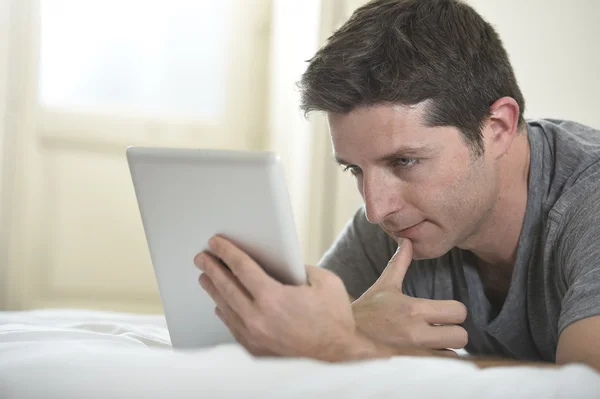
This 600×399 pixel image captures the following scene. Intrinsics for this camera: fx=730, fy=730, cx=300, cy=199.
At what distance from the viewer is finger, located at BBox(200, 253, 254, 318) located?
91 cm

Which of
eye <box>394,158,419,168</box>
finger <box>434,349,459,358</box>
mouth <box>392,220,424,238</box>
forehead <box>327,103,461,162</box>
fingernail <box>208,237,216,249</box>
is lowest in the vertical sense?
finger <box>434,349,459,358</box>

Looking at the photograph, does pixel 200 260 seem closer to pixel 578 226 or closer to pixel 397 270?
pixel 397 270

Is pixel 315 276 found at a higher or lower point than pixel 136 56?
lower

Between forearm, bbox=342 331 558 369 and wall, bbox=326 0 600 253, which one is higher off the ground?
wall, bbox=326 0 600 253

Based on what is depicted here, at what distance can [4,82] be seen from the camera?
10.3 feet

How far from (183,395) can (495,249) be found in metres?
0.89

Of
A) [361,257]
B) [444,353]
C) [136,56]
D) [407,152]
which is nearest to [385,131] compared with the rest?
[407,152]

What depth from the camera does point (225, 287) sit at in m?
0.94

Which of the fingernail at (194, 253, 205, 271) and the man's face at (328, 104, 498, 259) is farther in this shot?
the man's face at (328, 104, 498, 259)

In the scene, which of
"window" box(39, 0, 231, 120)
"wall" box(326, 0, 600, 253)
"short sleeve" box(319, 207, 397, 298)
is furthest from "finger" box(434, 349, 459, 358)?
"window" box(39, 0, 231, 120)

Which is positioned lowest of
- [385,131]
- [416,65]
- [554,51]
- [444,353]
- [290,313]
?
[444,353]

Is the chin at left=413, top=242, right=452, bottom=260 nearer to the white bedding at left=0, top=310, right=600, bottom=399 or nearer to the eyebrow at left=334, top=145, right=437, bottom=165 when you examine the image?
the eyebrow at left=334, top=145, right=437, bottom=165

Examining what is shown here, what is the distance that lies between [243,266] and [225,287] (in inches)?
2.2

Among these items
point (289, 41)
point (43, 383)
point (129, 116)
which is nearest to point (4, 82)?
point (129, 116)
